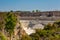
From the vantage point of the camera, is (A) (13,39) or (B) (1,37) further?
(A) (13,39)

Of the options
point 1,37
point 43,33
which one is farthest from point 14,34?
point 1,37

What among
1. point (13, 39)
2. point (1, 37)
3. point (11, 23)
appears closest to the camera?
point (1, 37)

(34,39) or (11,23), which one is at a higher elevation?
(11,23)

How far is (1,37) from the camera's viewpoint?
1686cm

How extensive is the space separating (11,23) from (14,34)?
2574 mm

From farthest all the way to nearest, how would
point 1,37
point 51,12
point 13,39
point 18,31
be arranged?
point 51,12
point 18,31
point 13,39
point 1,37

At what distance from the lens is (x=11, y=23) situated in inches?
870

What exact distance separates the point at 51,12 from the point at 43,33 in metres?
32.4

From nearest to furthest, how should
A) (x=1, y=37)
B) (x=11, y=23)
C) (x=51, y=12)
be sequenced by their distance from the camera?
(x=1, y=37) < (x=11, y=23) < (x=51, y=12)

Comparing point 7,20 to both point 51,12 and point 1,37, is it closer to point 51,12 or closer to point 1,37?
point 1,37

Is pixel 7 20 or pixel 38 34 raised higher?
pixel 7 20

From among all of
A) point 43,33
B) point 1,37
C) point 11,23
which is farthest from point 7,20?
point 1,37

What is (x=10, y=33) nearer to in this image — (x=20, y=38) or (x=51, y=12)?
(x=20, y=38)

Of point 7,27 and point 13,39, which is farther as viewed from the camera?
point 13,39
